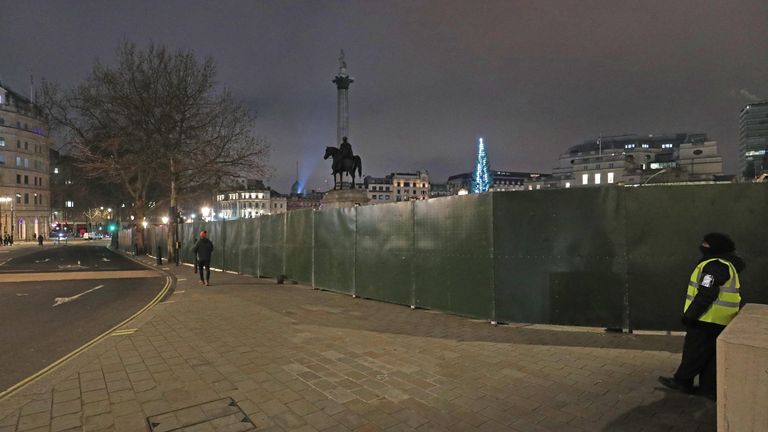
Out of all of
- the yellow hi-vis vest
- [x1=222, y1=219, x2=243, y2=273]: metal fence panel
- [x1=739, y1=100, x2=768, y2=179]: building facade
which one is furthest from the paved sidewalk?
[x1=739, y1=100, x2=768, y2=179]: building facade

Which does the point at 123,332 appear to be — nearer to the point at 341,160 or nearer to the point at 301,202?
the point at 341,160

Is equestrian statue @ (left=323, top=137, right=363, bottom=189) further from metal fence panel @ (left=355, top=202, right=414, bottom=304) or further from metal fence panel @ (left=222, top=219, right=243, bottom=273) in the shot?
metal fence panel @ (left=355, top=202, right=414, bottom=304)

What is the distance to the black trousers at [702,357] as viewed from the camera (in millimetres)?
4285

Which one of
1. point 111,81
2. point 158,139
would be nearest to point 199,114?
point 158,139

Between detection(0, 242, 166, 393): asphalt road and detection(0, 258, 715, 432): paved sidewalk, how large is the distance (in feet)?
3.27

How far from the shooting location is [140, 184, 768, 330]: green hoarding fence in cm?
609

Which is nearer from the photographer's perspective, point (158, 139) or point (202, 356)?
point (202, 356)

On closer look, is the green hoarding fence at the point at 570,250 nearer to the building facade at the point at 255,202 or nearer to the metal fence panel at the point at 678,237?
the metal fence panel at the point at 678,237

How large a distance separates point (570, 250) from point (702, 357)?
259cm

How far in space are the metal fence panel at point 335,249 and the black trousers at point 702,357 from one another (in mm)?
→ 7269

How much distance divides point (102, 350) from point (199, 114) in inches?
879

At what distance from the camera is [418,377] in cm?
501

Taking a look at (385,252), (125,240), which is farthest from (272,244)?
(125,240)

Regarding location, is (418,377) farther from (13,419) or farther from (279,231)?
(279,231)
